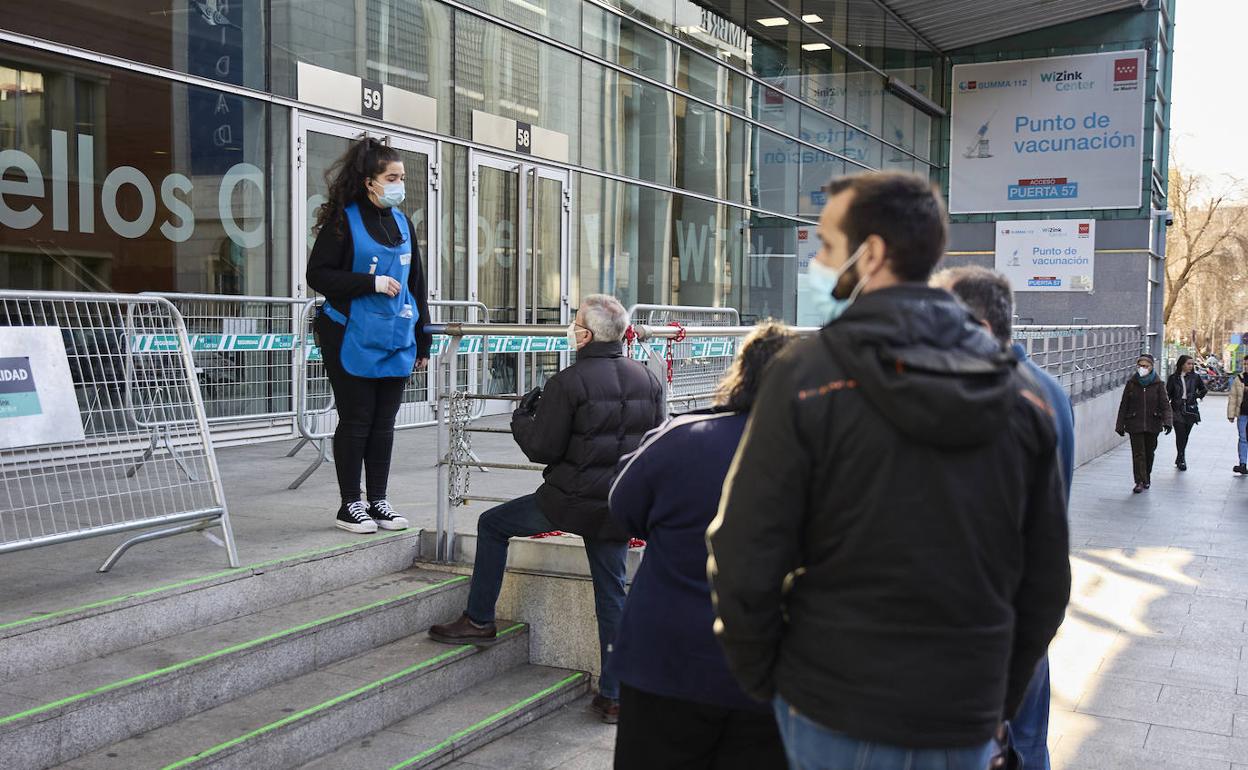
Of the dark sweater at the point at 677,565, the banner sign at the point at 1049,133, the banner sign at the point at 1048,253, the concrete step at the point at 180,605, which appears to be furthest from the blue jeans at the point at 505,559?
the banner sign at the point at 1049,133

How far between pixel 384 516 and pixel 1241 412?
46.3ft

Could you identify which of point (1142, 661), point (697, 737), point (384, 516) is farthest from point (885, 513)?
point (1142, 661)

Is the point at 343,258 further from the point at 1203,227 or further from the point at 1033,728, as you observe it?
the point at 1203,227

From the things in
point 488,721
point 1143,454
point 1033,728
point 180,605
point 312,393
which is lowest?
point 488,721

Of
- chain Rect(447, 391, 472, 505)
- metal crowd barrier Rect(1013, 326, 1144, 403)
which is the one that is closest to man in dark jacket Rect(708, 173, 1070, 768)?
chain Rect(447, 391, 472, 505)

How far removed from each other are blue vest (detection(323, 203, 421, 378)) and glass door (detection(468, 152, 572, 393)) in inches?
271

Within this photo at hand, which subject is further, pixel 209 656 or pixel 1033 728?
pixel 209 656

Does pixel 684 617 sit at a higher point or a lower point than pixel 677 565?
lower

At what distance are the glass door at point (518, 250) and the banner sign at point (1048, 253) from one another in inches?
684

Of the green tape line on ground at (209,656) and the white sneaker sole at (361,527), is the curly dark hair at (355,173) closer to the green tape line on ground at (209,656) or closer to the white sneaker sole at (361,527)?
the white sneaker sole at (361,527)

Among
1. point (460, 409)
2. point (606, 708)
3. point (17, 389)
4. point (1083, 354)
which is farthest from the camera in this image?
point (1083, 354)

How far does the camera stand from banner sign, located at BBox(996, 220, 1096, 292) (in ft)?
94.8

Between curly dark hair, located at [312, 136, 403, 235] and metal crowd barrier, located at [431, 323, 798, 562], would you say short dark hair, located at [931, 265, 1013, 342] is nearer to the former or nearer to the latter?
metal crowd barrier, located at [431, 323, 798, 562]

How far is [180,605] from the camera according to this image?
476cm
